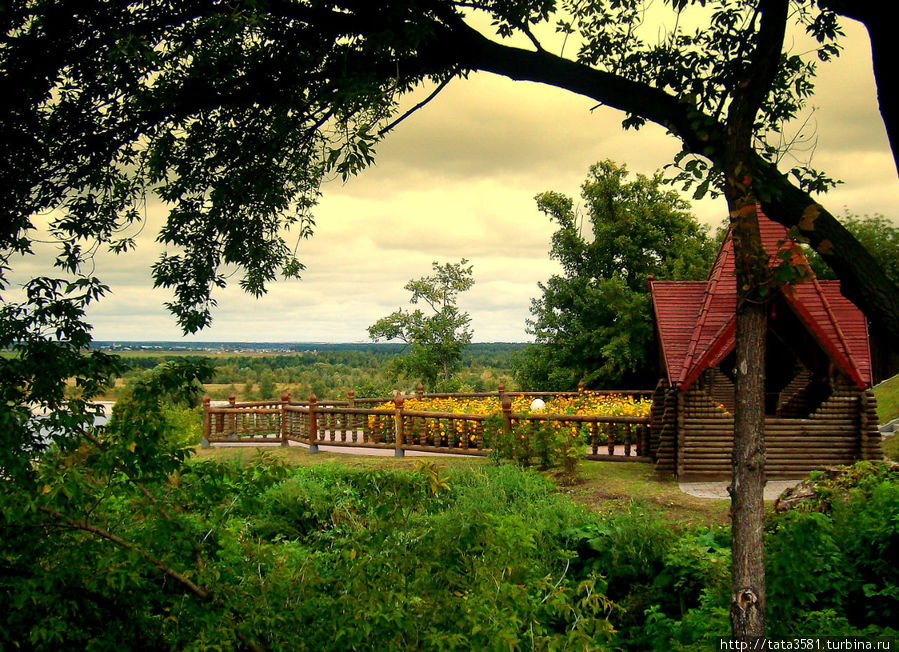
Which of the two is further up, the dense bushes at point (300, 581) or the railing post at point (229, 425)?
the dense bushes at point (300, 581)

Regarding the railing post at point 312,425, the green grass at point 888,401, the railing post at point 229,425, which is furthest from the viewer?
the railing post at point 229,425

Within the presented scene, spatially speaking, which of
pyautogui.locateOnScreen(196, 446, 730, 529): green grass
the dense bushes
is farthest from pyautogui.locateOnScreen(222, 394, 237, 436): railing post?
the dense bushes

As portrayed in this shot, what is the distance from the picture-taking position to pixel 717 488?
456 inches

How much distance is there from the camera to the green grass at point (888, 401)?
18734 mm

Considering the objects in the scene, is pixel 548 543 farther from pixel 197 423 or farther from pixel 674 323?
pixel 197 423

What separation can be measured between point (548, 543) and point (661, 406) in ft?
20.7

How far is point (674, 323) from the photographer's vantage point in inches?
529

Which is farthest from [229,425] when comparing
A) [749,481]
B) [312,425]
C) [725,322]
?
[749,481]

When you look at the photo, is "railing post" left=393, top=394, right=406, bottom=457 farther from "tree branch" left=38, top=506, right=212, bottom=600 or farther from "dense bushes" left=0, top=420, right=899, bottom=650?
"tree branch" left=38, top=506, right=212, bottom=600

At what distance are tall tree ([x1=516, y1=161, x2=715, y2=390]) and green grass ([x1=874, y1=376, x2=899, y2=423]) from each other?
7901 millimetres

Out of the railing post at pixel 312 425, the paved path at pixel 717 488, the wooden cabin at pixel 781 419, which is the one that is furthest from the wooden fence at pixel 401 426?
the paved path at pixel 717 488

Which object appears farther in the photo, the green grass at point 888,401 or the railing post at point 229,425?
the railing post at point 229,425

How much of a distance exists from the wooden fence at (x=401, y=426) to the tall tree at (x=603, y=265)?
23.6 ft

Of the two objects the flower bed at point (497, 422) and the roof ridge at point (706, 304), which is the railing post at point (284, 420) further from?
the roof ridge at point (706, 304)
